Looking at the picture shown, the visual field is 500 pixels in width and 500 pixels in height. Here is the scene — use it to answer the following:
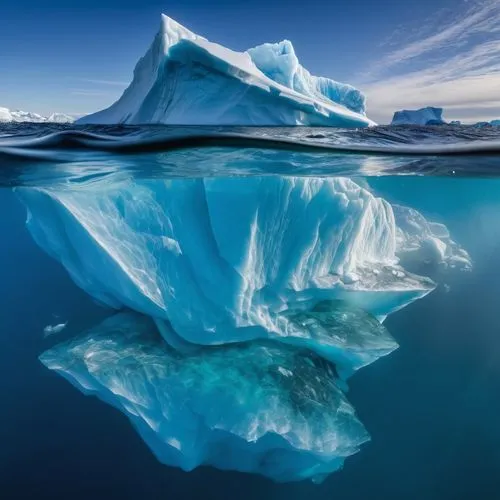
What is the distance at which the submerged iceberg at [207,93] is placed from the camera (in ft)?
31.9

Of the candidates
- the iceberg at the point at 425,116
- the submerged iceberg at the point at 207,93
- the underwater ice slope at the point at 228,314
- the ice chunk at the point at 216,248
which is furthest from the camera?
the iceberg at the point at 425,116

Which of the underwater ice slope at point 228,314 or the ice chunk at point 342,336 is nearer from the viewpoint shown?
the underwater ice slope at point 228,314

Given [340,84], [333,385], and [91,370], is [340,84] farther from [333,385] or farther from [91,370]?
[91,370]

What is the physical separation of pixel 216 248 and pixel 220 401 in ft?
6.63

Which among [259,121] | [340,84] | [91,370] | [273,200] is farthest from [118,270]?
[340,84]

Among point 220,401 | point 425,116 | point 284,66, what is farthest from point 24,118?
point 220,401

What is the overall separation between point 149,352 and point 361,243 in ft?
13.1

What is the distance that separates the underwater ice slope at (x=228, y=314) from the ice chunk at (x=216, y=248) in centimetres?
2

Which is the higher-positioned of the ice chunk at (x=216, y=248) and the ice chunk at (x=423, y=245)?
the ice chunk at (x=216, y=248)

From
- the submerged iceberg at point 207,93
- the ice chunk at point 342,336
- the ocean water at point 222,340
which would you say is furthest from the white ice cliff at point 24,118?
the ice chunk at point 342,336

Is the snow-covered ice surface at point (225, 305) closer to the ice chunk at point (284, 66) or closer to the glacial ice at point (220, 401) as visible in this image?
the glacial ice at point (220, 401)

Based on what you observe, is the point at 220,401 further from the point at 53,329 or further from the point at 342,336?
the point at 53,329

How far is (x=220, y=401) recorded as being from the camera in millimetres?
4582

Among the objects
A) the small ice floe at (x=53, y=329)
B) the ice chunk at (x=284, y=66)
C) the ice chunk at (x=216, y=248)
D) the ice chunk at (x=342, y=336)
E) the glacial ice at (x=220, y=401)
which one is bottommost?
the small ice floe at (x=53, y=329)
